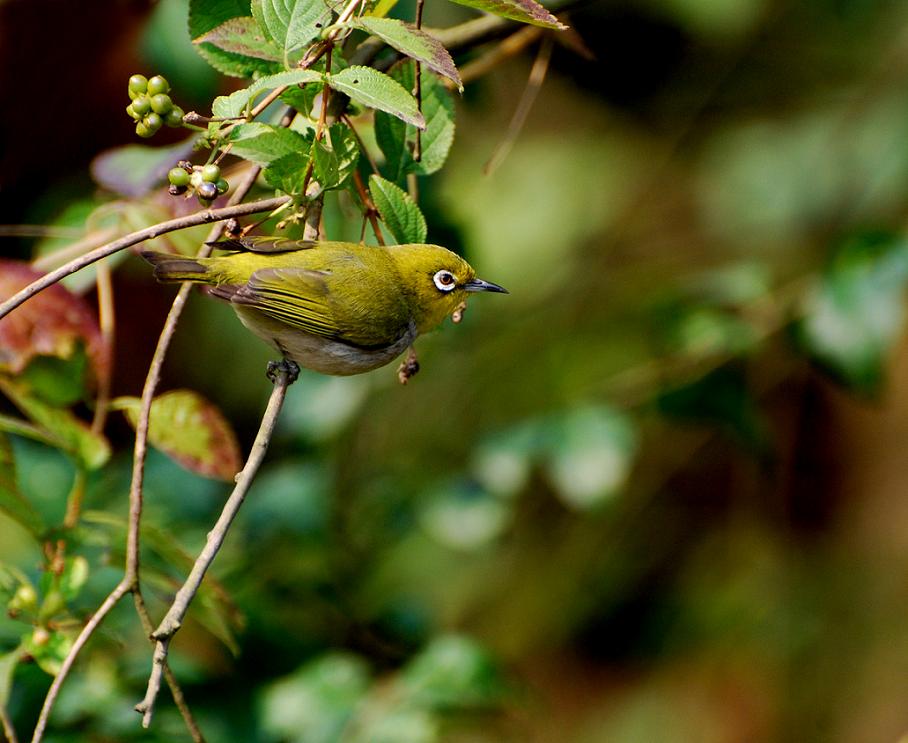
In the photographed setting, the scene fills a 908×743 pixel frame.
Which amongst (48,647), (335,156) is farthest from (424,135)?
(48,647)

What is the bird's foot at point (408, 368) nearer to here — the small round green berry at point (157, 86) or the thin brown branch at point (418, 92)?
the thin brown branch at point (418, 92)

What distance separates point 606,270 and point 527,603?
1.70 meters

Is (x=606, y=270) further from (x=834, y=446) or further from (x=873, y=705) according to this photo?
(x=873, y=705)

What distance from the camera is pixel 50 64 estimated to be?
4.34m

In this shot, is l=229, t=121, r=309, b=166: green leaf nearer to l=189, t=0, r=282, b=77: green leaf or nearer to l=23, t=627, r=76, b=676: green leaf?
l=189, t=0, r=282, b=77: green leaf

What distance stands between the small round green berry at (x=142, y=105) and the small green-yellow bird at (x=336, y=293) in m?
0.62

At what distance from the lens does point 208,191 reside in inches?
65.6

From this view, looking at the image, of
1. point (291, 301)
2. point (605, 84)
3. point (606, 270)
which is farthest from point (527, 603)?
point (291, 301)

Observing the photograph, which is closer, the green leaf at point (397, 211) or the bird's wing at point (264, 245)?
the green leaf at point (397, 211)

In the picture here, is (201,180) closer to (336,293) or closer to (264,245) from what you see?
(264,245)

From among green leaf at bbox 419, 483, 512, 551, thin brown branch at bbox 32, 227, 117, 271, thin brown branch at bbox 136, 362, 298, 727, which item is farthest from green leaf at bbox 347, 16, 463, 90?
green leaf at bbox 419, 483, 512, 551

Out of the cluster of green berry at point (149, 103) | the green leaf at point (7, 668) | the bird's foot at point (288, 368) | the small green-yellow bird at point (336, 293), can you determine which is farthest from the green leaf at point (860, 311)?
the green leaf at point (7, 668)

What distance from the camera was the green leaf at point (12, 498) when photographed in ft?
6.84

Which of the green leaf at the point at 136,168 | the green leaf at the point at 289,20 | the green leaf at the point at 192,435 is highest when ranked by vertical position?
the green leaf at the point at 289,20
